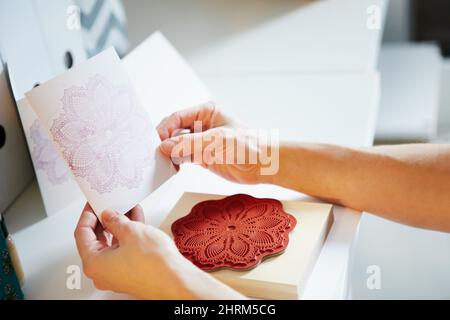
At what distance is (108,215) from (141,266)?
11 centimetres

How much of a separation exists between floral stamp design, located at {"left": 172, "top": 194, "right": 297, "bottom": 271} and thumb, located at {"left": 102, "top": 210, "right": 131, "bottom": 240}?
0.23ft

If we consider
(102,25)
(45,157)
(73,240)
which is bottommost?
(73,240)

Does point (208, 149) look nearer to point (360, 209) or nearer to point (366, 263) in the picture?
point (360, 209)

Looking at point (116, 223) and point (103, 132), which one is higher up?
point (103, 132)

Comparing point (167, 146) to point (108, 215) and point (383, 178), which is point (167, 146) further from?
point (383, 178)

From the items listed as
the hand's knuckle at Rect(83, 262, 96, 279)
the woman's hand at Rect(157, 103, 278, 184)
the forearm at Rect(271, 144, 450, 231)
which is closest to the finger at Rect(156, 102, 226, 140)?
the woman's hand at Rect(157, 103, 278, 184)

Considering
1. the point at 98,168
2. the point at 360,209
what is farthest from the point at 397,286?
the point at 98,168

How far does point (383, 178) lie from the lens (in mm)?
841

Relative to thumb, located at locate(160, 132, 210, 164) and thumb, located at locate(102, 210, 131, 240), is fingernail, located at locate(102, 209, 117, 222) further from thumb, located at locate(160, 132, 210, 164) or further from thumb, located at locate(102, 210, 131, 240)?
thumb, located at locate(160, 132, 210, 164)

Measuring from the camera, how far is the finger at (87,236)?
29.8 inches

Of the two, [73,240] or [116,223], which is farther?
[73,240]

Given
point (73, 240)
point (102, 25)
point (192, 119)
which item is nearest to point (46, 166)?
point (73, 240)

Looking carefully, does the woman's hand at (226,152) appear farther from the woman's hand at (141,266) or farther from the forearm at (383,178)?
the woman's hand at (141,266)
